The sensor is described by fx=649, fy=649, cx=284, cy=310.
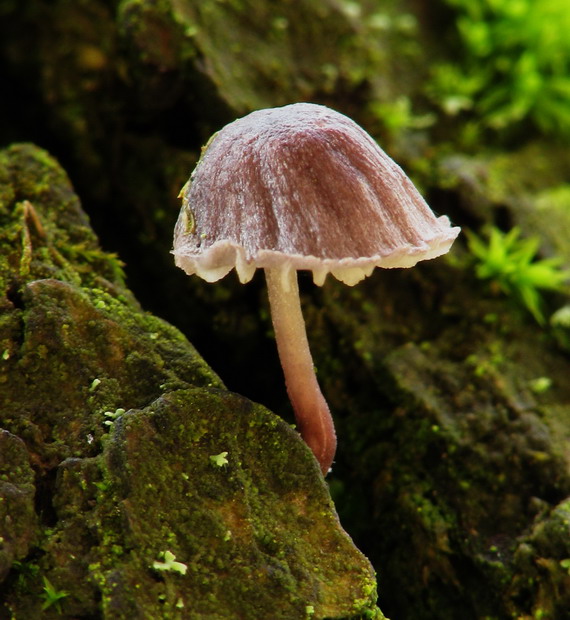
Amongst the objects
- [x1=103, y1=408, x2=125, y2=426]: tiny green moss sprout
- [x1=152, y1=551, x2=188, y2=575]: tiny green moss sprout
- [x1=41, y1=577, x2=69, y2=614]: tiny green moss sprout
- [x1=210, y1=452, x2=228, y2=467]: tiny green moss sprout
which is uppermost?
[x1=103, y1=408, x2=125, y2=426]: tiny green moss sprout

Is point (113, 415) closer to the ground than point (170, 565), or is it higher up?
higher up

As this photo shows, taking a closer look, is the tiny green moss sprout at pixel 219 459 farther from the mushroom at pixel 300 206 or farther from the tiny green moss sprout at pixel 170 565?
the mushroom at pixel 300 206

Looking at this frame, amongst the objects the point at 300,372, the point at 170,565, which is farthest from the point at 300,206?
the point at 170,565

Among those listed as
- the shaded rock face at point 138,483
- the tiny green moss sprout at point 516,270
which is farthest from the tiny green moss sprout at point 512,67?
the shaded rock face at point 138,483

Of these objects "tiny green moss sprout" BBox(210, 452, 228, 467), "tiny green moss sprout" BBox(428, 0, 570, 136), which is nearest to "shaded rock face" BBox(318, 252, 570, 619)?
"tiny green moss sprout" BBox(210, 452, 228, 467)

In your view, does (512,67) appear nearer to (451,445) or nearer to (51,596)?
(451,445)

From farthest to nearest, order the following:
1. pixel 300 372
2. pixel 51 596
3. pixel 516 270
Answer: pixel 516 270
pixel 300 372
pixel 51 596

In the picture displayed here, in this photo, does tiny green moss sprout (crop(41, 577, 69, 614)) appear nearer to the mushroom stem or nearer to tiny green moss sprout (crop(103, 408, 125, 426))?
tiny green moss sprout (crop(103, 408, 125, 426))
